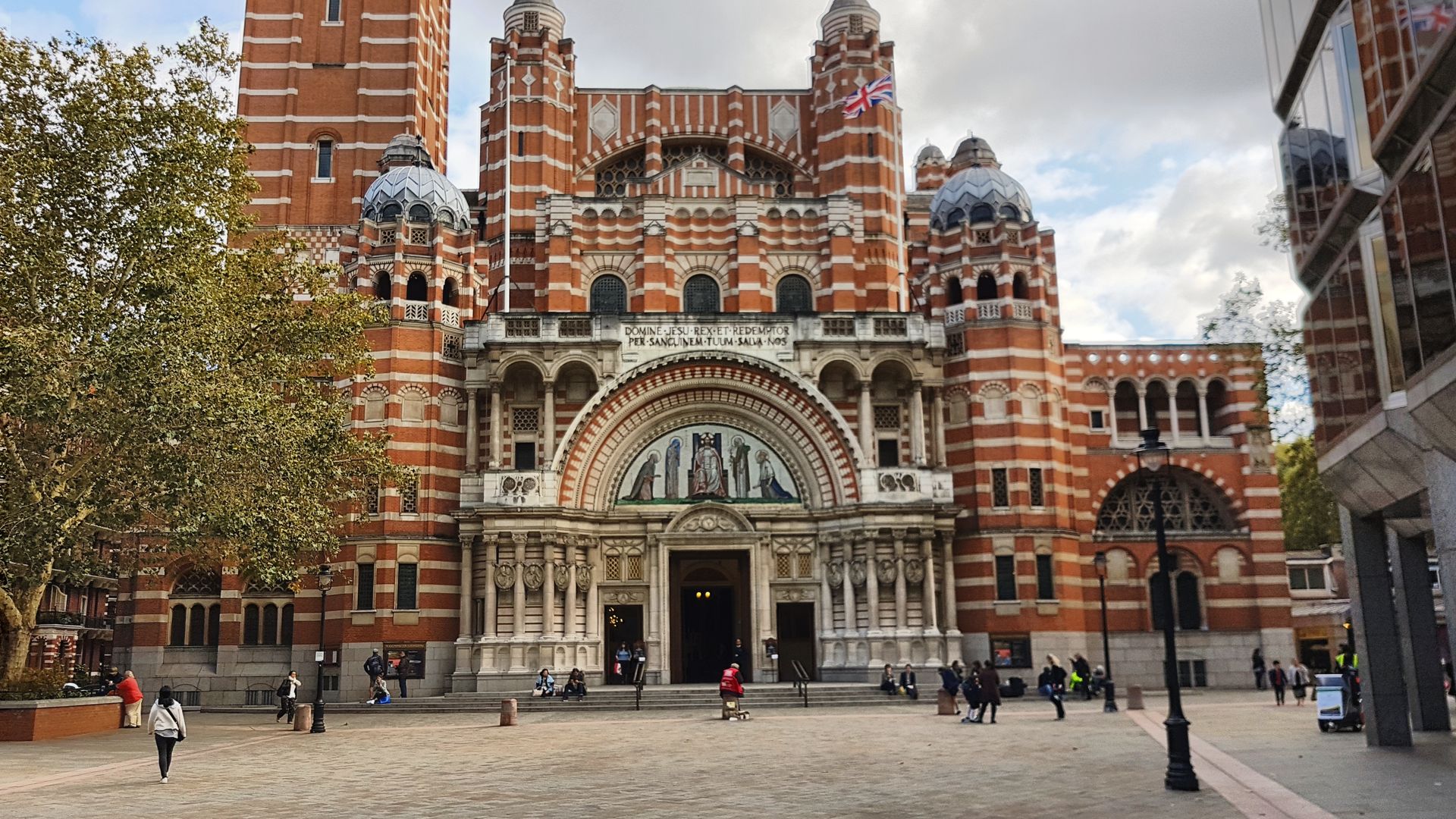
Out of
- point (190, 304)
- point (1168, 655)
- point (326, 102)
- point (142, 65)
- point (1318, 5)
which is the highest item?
point (326, 102)

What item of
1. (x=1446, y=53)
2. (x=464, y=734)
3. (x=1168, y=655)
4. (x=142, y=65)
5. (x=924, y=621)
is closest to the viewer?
(x=1446, y=53)

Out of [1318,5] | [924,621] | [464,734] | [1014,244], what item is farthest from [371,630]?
[1318,5]

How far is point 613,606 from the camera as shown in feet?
130

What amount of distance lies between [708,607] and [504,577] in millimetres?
7079

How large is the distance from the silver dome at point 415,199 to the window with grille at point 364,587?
12080 millimetres

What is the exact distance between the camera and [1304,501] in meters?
58.3

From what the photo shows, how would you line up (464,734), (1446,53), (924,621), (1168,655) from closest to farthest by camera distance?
(1446,53)
(1168,655)
(464,734)
(924,621)

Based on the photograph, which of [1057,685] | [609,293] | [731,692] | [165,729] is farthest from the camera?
[609,293]

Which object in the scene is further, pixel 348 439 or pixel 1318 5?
pixel 348 439

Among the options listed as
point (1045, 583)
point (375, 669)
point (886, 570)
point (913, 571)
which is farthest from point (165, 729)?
point (1045, 583)

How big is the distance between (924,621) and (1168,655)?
2162 cm

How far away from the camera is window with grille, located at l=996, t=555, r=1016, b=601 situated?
1569 inches

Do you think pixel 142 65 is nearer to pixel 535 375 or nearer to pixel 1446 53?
pixel 535 375

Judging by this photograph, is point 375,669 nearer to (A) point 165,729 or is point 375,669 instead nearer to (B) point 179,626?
(B) point 179,626
